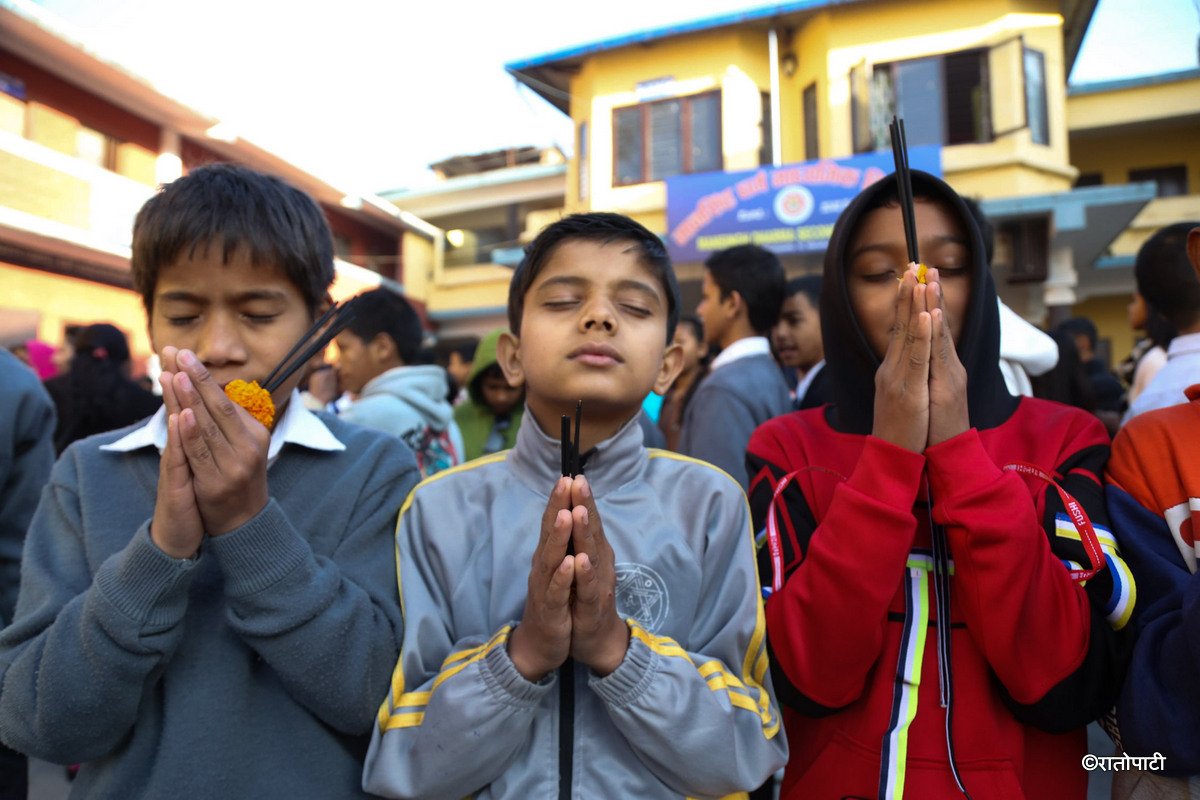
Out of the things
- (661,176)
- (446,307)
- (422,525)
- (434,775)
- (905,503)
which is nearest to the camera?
(434,775)

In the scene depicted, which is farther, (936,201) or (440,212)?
(440,212)

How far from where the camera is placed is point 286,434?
1.35m

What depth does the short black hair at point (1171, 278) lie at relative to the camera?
2434mm

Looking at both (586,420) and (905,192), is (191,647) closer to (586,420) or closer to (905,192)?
(586,420)

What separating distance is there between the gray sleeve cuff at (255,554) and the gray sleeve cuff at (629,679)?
496 mm

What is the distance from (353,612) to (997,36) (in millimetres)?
12418

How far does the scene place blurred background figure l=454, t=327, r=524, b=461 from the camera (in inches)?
157

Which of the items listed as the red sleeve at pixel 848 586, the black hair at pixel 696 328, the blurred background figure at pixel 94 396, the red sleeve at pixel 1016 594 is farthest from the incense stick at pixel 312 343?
the black hair at pixel 696 328

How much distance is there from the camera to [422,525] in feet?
4.35

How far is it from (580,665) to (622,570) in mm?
169

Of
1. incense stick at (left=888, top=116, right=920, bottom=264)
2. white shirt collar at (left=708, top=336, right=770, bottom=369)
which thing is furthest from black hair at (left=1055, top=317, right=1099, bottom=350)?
incense stick at (left=888, top=116, right=920, bottom=264)

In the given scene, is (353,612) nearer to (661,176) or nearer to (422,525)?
(422,525)

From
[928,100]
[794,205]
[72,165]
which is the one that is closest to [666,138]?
[794,205]

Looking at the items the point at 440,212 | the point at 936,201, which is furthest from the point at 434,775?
the point at 440,212
